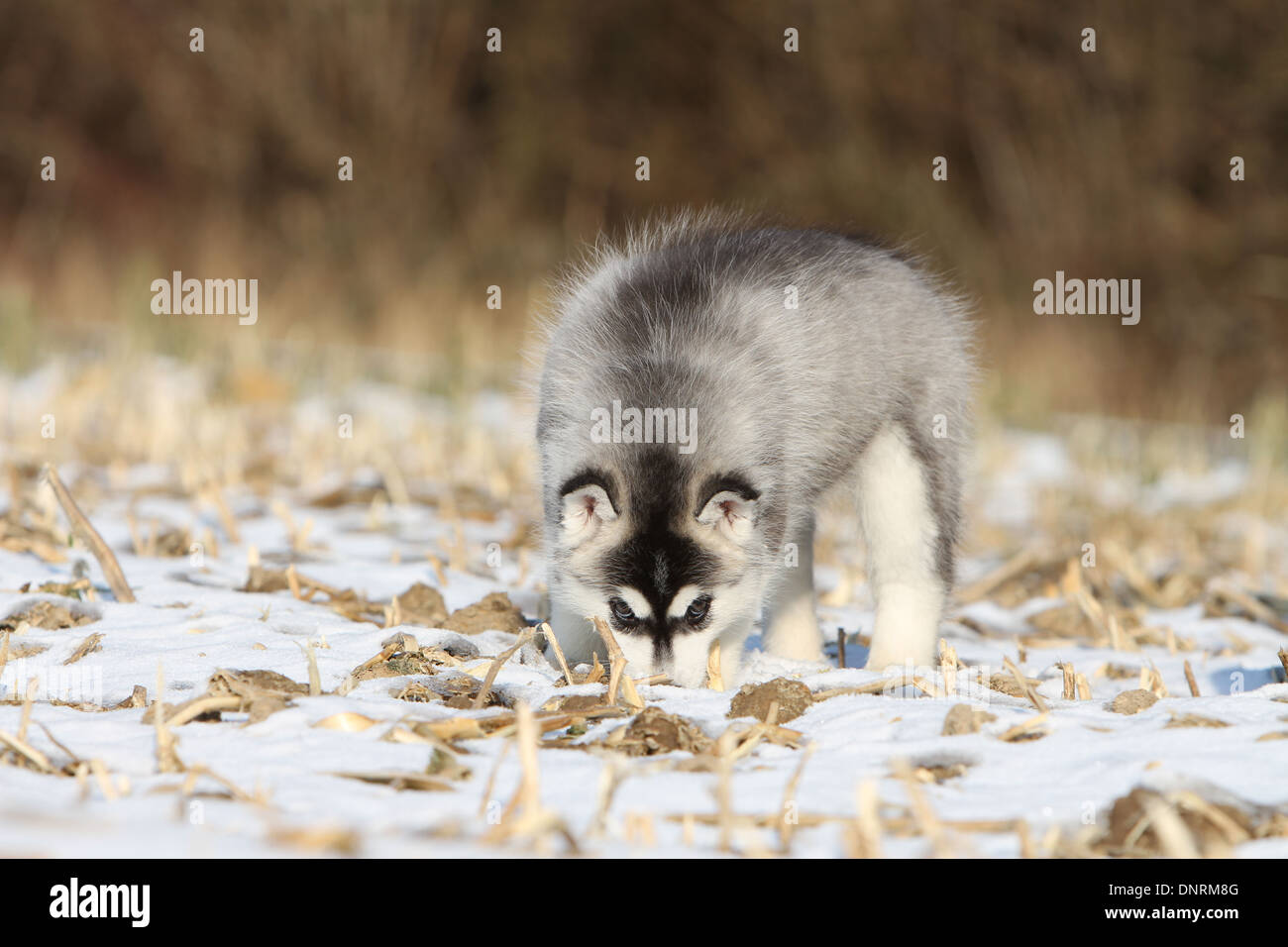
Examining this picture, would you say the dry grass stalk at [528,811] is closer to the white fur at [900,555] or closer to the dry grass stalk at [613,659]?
the dry grass stalk at [613,659]

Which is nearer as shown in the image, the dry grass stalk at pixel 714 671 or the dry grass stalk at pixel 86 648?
the dry grass stalk at pixel 86 648

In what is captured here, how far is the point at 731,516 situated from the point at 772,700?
Answer: 82 centimetres

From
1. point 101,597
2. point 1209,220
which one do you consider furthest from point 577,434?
point 1209,220

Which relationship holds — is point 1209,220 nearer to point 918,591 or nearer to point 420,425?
point 420,425

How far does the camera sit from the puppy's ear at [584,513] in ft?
14.1

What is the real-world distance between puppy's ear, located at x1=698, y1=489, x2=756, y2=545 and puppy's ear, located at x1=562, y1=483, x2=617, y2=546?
309mm

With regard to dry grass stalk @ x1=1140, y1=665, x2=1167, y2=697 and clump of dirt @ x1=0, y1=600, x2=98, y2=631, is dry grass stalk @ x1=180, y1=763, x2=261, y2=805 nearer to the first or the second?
clump of dirt @ x1=0, y1=600, x2=98, y2=631

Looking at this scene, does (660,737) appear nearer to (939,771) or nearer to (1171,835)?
(939,771)

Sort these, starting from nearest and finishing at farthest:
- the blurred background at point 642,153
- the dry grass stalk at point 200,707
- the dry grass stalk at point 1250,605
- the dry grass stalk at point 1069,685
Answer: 1. the dry grass stalk at point 200,707
2. the dry grass stalk at point 1069,685
3. the dry grass stalk at point 1250,605
4. the blurred background at point 642,153

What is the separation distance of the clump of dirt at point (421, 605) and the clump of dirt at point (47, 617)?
1119 mm

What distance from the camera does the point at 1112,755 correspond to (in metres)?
3.19

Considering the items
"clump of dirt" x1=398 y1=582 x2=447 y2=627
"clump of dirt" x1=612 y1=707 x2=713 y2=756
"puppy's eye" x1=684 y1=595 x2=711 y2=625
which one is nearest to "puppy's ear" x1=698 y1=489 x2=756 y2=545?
"puppy's eye" x1=684 y1=595 x2=711 y2=625

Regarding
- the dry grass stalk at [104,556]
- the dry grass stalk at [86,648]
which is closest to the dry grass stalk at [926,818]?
the dry grass stalk at [86,648]
